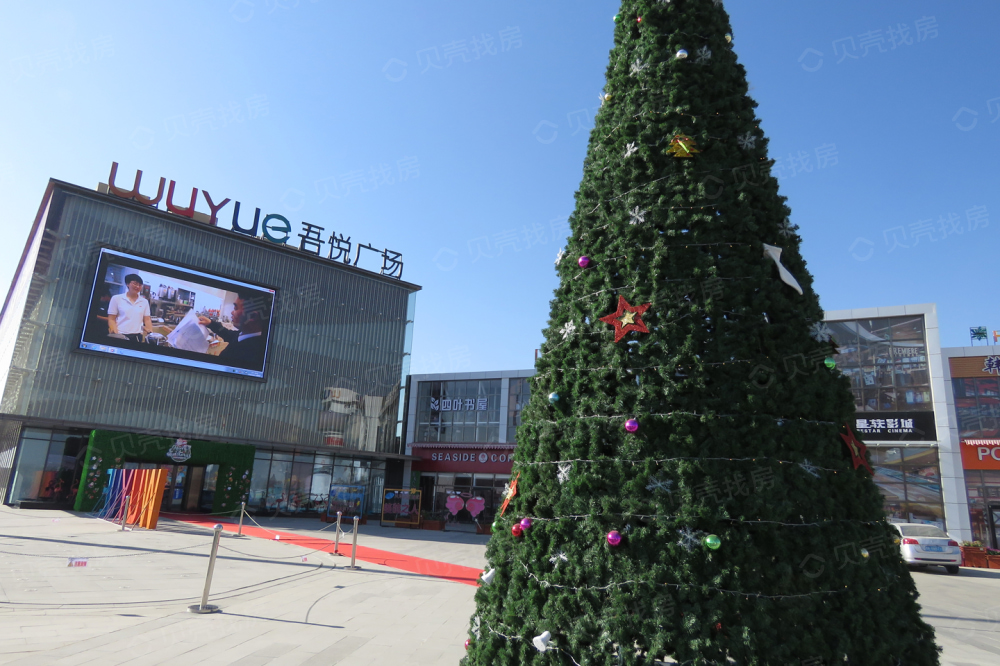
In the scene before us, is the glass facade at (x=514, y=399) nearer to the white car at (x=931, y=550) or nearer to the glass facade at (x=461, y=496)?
the glass facade at (x=461, y=496)

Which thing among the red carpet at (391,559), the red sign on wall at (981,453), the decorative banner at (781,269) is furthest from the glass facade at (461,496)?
the decorative banner at (781,269)

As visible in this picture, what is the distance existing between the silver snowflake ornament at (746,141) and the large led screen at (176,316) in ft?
91.3

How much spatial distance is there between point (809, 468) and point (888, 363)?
24.7 metres

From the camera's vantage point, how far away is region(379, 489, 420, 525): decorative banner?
27562mm

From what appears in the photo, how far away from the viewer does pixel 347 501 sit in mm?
30766

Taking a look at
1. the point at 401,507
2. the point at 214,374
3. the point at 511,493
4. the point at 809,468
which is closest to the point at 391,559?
the point at 511,493

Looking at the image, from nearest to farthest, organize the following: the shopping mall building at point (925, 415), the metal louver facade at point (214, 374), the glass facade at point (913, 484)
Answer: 1. the shopping mall building at point (925, 415)
2. the glass facade at point (913, 484)
3. the metal louver facade at point (214, 374)

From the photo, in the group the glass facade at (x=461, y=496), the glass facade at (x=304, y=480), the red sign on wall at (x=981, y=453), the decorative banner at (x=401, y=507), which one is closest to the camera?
the red sign on wall at (x=981, y=453)

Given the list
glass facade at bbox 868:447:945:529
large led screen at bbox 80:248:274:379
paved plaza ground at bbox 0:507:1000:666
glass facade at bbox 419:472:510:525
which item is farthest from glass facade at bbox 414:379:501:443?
glass facade at bbox 868:447:945:529

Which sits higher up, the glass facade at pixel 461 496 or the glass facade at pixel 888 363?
the glass facade at pixel 888 363

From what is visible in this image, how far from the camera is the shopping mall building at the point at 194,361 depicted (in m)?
23.1

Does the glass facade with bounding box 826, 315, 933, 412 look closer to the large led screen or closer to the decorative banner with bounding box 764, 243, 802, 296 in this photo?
the decorative banner with bounding box 764, 243, 802, 296

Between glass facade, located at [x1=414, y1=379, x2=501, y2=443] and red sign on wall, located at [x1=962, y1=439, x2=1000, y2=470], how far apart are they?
21382 millimetres

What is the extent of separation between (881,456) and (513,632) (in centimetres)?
2554
